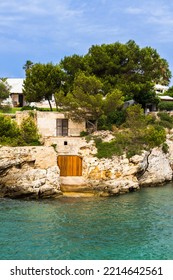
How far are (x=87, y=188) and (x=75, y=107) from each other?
34.6ft

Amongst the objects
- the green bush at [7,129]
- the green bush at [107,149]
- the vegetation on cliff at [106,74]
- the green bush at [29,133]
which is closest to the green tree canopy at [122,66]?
the vegetation on cliff at [106,74]

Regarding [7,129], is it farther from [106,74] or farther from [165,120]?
[165,120]

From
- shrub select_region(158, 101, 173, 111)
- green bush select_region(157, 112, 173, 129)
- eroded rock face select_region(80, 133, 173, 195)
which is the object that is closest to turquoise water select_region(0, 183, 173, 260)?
eroded rock face select_region(80, 133, 173, 195)

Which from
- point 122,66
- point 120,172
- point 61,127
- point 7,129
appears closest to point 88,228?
point 120,172

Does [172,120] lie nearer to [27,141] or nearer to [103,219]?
[27,141]

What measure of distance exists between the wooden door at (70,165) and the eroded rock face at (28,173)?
2159 millimetres

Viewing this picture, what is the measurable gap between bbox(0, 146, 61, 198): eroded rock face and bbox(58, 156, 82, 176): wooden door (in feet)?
7.08

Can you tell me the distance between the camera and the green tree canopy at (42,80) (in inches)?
1906

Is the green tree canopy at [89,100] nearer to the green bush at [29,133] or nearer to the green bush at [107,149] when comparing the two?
the green bush at [107,149]

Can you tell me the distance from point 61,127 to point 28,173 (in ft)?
40.2

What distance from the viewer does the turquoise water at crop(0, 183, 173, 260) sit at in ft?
66.9

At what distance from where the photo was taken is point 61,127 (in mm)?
45812
